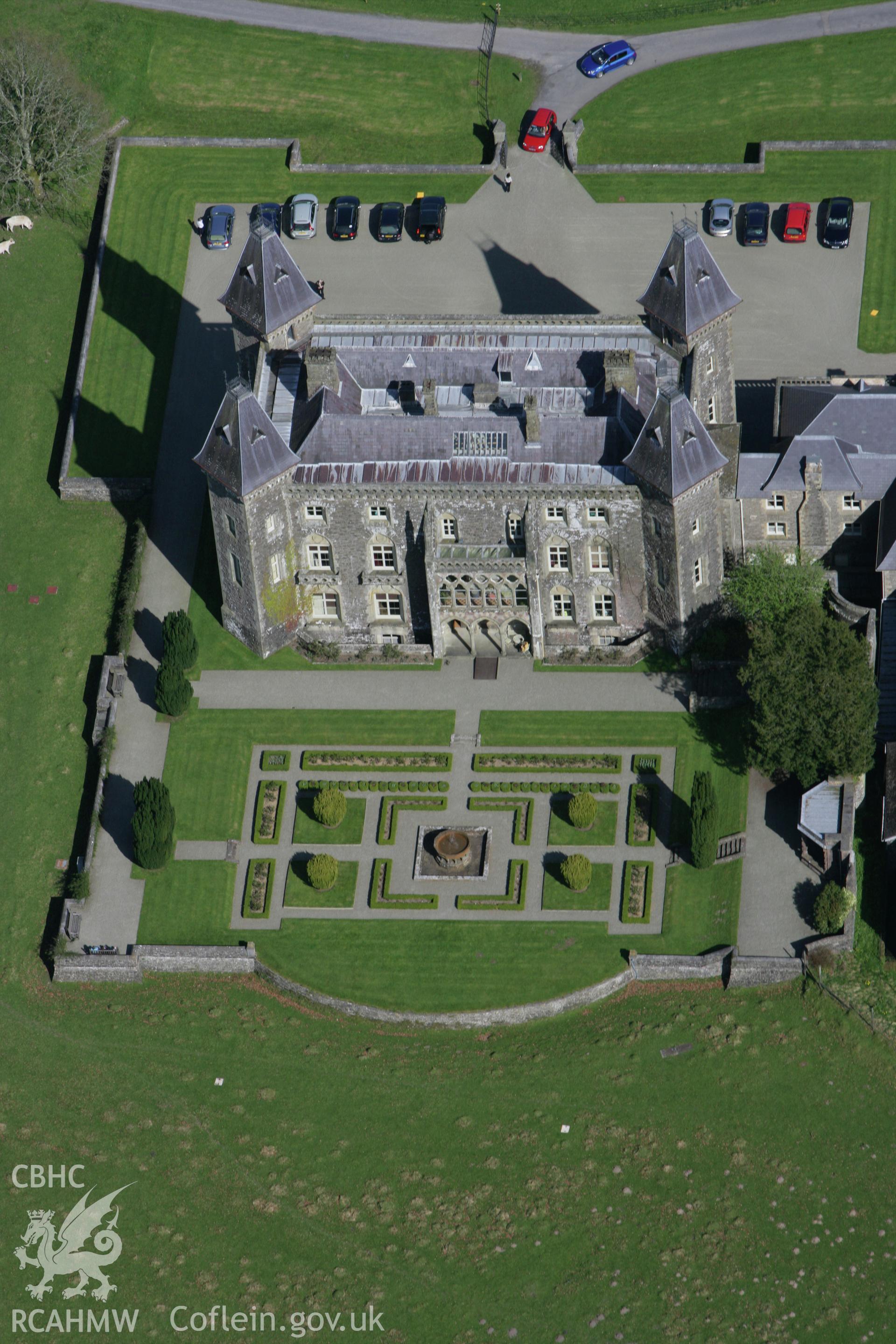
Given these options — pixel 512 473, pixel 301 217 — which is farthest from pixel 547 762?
pixel 301 217

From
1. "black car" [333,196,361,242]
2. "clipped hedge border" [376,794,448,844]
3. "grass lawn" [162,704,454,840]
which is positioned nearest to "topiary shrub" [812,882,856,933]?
"clipped hedge border" [376,794,448,844]

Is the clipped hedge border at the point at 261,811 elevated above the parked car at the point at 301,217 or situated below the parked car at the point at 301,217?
below

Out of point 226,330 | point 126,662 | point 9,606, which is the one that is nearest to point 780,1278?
point 126,662

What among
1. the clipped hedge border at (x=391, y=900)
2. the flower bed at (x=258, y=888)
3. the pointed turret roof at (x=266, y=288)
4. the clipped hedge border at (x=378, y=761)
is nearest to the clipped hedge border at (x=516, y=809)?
the clipped hedge border at (x=378, y=761)

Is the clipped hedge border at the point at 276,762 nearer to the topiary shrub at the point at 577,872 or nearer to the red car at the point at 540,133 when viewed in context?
the topiary shrub at the point at 577,872

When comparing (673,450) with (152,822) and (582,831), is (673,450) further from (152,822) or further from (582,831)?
(152,822)

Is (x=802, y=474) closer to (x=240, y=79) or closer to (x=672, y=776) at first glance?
(x=672, y=776)
